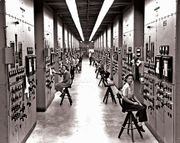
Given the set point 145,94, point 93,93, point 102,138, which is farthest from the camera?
point 93,93

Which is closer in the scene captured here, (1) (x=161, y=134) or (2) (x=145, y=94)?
(1) (x=161, y=134)

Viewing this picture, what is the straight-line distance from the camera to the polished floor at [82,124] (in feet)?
20.2

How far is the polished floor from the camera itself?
6.16 metres

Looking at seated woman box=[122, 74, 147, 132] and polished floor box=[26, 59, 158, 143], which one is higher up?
seated woman box=[122, 74, 147, 132]

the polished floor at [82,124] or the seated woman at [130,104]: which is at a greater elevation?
the seated woman at [130,104]

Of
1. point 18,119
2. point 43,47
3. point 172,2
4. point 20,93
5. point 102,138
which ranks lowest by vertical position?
point 102,138

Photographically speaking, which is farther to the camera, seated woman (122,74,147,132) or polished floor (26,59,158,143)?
polished floor (26,59,158,143)

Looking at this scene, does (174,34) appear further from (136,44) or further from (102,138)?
(136,44)

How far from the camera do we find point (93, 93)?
501 inches

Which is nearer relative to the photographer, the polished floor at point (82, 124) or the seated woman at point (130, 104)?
the seated woman at point (130, 104)

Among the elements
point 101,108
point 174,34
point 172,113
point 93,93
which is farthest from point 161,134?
point 93,93

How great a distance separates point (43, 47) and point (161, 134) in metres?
4.52

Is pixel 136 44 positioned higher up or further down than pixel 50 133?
higher up

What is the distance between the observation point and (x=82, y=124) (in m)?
7.39
